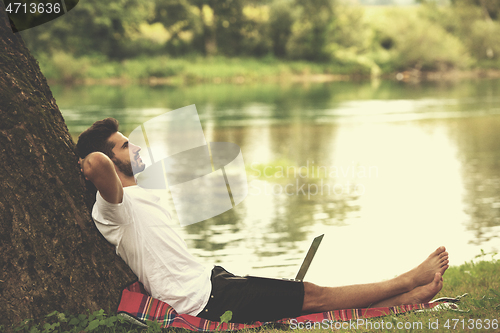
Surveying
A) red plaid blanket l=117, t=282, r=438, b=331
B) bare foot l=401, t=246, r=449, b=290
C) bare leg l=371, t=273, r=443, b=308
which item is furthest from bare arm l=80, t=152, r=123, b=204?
bare foot l=401, t=246, r=449, b=290

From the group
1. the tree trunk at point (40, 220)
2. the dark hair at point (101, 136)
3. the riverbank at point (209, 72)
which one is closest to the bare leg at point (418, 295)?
the tree trunk at point (40, 220)

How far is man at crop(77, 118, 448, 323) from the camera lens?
3.03 metres

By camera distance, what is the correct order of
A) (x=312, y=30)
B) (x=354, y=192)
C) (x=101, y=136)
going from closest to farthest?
(x=101, y=136), (x=354, y=192), (x=312, y=30)

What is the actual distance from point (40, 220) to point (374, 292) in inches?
76.2

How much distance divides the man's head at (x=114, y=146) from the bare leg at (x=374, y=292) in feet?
3.89

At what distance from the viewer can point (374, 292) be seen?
3336 millimetres

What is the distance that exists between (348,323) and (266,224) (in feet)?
13.2

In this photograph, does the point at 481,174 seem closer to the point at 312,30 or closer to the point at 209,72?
the point at 209,72

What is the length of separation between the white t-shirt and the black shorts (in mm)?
68

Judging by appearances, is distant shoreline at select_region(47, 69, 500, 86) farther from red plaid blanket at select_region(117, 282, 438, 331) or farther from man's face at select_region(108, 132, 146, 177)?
red plaid blanket at select_region(117, 282, 438, 331)

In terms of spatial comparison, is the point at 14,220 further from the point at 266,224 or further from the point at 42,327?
the point at 266,224

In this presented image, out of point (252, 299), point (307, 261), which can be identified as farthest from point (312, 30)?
point (252, 299)

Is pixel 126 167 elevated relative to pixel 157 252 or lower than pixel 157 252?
elevated

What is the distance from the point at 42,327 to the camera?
10.1ft
